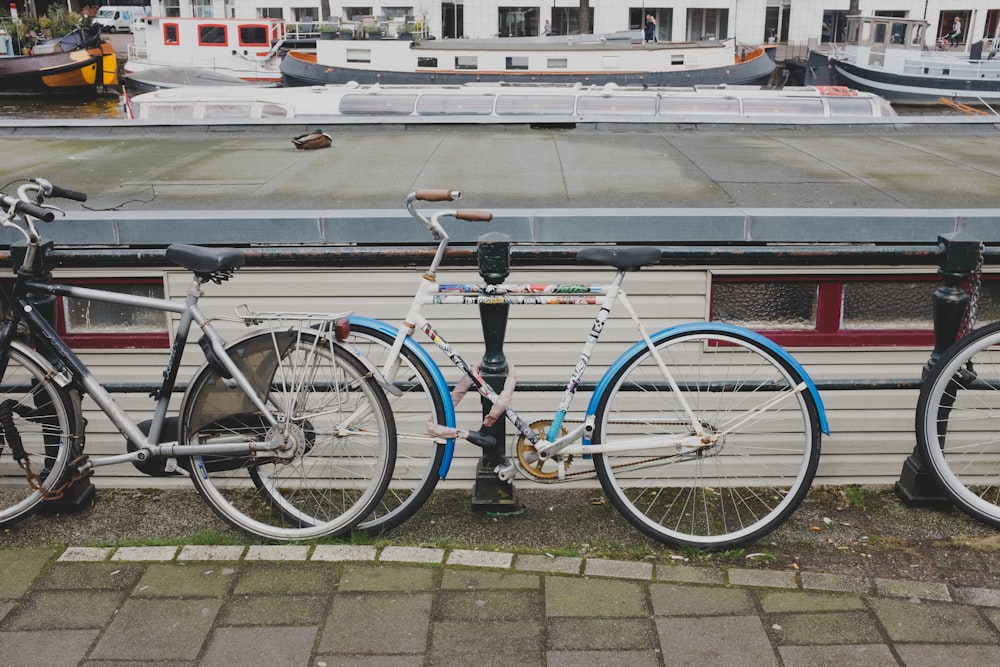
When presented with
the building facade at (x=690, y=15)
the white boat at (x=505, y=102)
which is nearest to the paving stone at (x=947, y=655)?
the white boat at (x=505, y=102)

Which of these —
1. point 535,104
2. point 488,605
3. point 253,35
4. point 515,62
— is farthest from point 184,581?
point 253,35

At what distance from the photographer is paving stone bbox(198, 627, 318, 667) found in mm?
2877

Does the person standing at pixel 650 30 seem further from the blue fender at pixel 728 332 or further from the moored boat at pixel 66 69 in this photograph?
the blue fender at pixel 728 332

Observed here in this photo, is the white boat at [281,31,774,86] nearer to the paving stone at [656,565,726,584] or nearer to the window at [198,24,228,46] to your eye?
the window at [198,24,228,46]

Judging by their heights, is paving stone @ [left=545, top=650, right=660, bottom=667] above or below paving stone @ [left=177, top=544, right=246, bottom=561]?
below

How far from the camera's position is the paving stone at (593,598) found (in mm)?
3117

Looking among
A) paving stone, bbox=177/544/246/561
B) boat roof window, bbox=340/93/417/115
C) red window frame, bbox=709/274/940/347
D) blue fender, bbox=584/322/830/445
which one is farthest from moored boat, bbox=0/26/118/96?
blue fender, bbox=584/322/830/445

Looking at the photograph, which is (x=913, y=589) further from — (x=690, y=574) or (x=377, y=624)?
(x=377, y=624)

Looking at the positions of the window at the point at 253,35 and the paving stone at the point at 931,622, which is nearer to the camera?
the paving stone at the point at 931,622

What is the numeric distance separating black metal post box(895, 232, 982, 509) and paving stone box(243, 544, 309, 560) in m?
2.31

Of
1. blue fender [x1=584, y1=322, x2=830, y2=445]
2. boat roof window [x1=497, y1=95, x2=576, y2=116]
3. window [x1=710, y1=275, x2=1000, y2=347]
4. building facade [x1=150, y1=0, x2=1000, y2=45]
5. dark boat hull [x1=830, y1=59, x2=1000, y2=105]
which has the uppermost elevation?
building facade [x1=150, y1=0, x2=1000, y2=45]

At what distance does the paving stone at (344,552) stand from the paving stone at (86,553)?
73cm

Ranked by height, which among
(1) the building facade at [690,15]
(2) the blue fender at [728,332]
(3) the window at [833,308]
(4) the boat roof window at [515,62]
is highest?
(1) the building facade at [690,15]

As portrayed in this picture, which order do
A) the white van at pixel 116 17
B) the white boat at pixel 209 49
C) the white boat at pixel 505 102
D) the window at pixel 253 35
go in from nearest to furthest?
the white boat at pixel 505 102 → the white boat at pixel 209 49 → the window at pixel 253 35 → the white van at pixel 116 17
